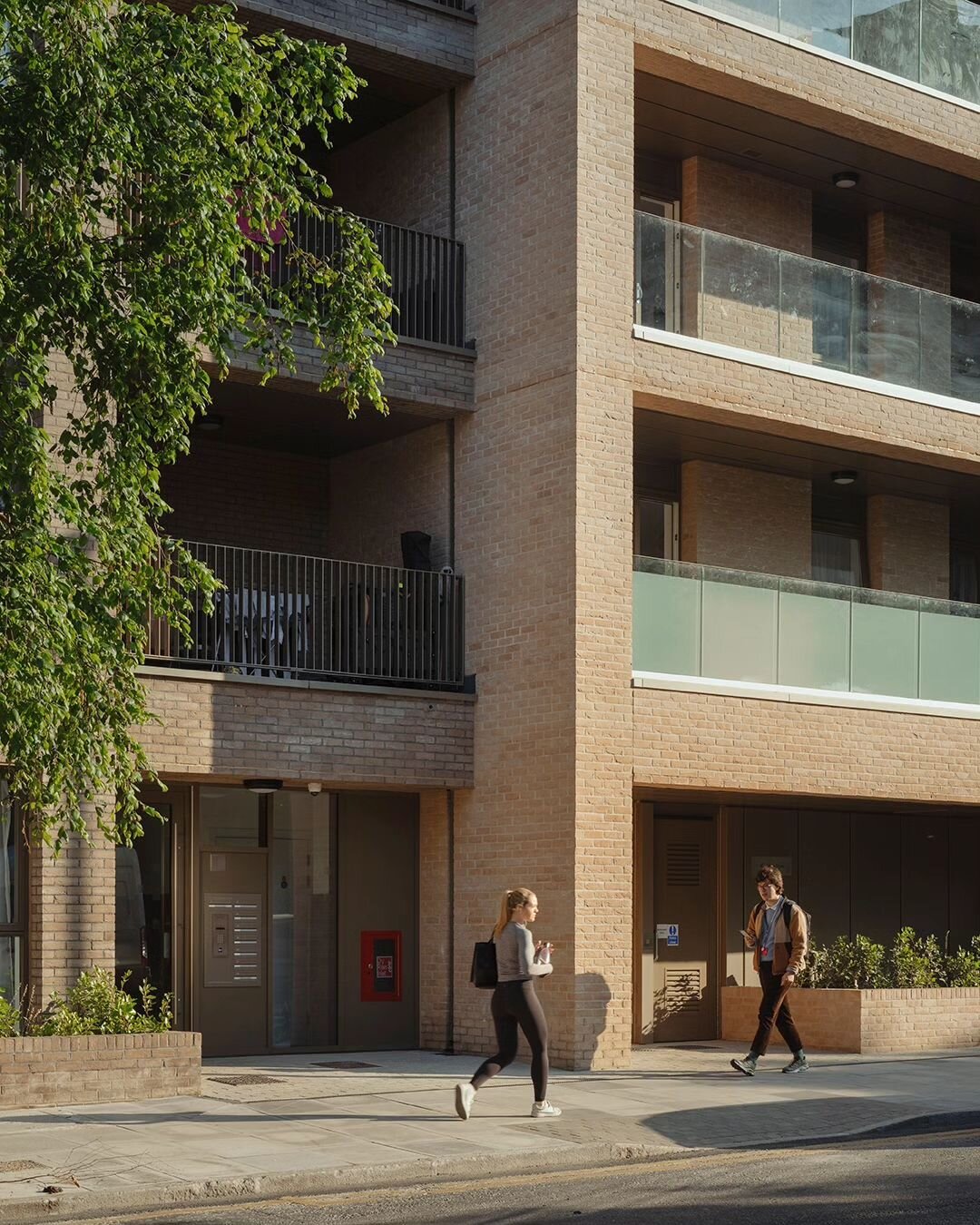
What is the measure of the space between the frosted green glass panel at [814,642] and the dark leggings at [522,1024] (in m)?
7.14

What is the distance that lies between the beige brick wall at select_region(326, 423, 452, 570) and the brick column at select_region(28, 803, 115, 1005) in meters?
5.02

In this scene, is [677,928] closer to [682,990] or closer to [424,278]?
[682,990]

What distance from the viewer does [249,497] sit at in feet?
67.7

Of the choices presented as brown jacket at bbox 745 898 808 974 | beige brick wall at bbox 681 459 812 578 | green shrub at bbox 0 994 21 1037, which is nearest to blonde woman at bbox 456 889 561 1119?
green shrub at bbox 0 994 21 1037

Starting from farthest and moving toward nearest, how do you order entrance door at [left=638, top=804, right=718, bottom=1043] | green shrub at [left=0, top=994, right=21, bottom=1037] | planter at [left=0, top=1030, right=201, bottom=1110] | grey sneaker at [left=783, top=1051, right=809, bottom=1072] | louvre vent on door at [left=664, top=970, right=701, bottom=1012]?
louvre vent on door at [left=664, top=970, right=701, bottom=1012], entrance door at [left=638, top=804, right=718, bottom=1043], grey sneaker at [left=783, top=1051, right=809, bottom=1072], green shrub at [left=0, top=994, right=21, bottom=1037], planter at [left=0, top=1030, right=201, bottom=1110]

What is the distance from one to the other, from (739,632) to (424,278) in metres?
4.96

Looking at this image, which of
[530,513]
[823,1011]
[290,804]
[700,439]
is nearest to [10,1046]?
[290,804]

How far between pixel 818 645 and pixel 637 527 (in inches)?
111

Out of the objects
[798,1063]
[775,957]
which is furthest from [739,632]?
[798,1063]

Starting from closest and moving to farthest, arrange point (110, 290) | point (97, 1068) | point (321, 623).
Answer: point (110, 290) < point (97, 1068) < point (321, 623)

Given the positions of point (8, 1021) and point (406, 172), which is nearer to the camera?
point (8, 1021)

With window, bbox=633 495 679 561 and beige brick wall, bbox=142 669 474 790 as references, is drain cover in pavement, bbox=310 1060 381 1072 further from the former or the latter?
window, bbox=633 495 679 561

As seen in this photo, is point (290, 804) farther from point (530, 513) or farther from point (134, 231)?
point (134, 231)

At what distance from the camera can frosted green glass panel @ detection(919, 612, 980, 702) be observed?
2075 centimetres
